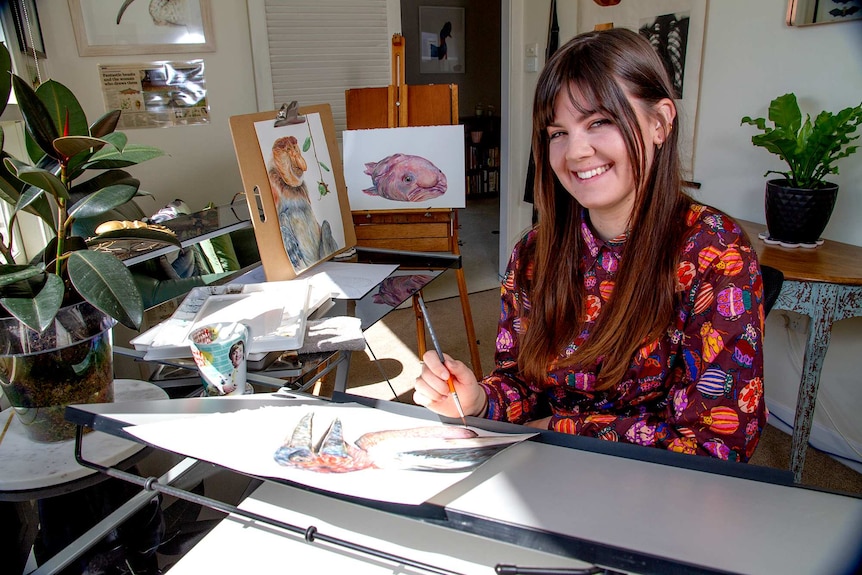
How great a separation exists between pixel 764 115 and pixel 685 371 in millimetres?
1473

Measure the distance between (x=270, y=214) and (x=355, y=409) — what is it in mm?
875

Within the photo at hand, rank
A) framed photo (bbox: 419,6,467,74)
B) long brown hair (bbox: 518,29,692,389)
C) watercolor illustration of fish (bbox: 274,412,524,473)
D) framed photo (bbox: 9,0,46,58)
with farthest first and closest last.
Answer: framed photo (bbox: 419,6,467,74)
framed photo (bbox: 9,0,46,58)
long brown hair (bbox: 518,29,692,389)
watercolor illustration of fish (bbox: 274,412,524,473)

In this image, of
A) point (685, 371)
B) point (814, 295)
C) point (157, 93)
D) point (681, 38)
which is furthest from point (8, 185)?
point (157, 93)

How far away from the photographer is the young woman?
2.95 feet

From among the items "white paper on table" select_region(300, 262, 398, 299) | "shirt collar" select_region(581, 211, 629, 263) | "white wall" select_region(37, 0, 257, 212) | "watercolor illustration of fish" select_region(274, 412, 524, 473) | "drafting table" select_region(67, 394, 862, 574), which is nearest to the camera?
"drafting table" select_region(67, 394, 862, 574)

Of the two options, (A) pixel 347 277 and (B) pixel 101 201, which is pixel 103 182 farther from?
(A) pixel 347 277

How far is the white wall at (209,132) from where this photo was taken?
9.94 ft

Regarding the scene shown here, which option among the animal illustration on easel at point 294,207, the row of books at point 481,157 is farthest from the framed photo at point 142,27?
the row of books at point 481,157

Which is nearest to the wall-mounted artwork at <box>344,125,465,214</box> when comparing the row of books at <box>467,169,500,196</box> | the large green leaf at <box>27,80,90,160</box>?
the large green leaf at <box>27,80,90,160</box>

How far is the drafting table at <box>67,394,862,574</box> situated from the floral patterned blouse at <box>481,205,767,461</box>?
1.05ft

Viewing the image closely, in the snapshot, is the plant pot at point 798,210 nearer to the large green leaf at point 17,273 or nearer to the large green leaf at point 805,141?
the large green leaf at point 805,141

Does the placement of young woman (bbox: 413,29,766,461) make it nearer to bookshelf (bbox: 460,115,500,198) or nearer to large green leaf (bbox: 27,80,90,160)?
large green leaf (bbox: 27,80,90,160)

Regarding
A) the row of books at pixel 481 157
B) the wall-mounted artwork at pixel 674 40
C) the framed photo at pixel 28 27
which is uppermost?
the framed photo at pixel 28 27

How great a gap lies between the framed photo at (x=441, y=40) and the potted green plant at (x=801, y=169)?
4.95 metres
